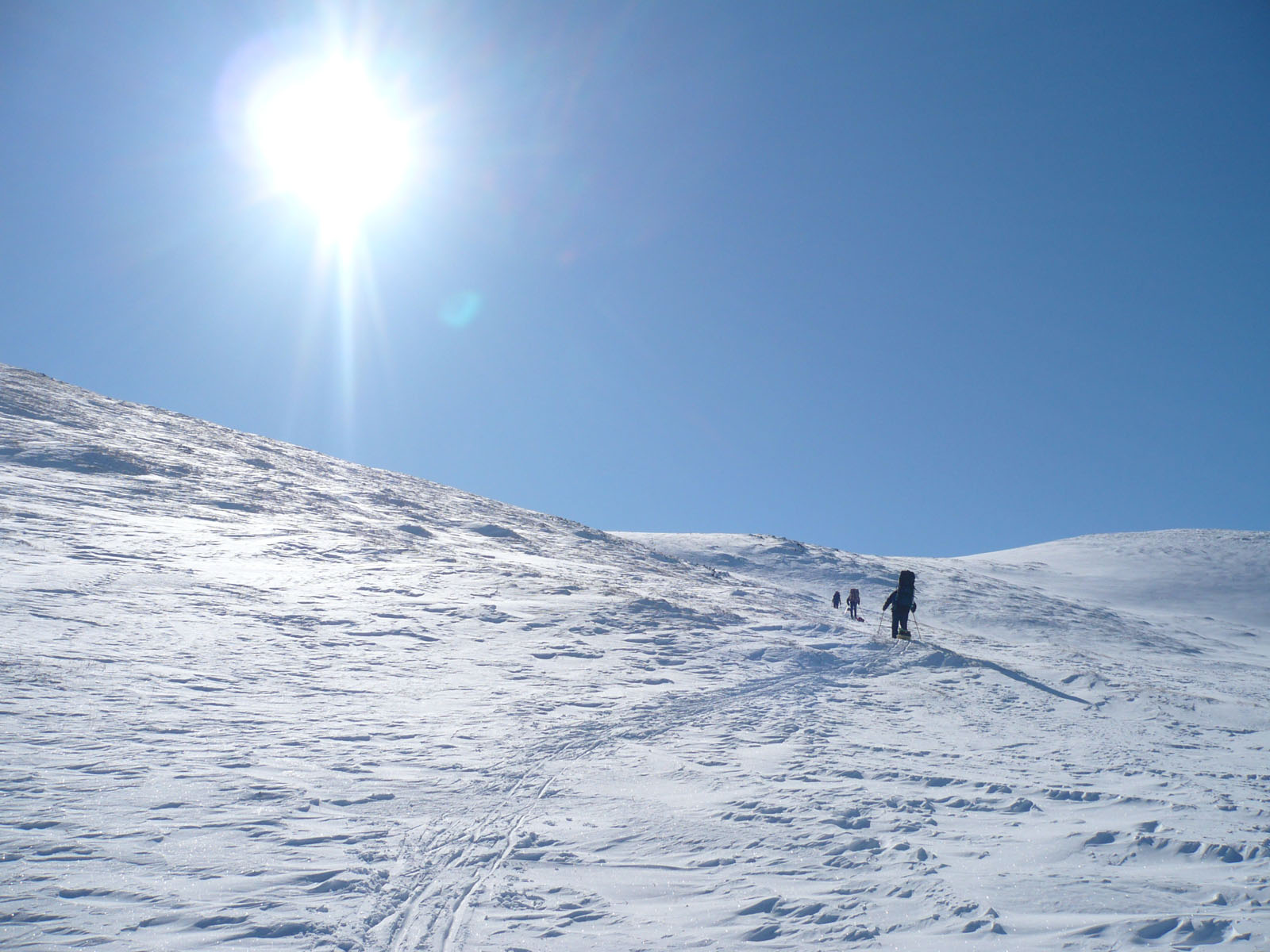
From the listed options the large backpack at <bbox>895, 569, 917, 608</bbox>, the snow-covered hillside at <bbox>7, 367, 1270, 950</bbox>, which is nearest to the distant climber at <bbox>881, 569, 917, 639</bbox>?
the large backpack at <bbox>895, 569, 917, 608</bbox>

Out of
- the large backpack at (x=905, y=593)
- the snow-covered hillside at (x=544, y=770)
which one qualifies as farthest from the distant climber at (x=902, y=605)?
the snow-covered hillside at (x=544, y=770)

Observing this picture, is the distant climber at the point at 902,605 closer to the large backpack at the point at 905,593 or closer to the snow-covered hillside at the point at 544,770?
the large backpack at the point at 905,593

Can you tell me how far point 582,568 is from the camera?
25281mm

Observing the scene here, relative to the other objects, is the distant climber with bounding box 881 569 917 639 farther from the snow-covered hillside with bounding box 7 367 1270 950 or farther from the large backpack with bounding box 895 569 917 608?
the snow-covered hillside with bounding box 7 367 1270 950

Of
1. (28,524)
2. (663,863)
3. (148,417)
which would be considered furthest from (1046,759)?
(148,417)

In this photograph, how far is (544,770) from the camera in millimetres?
8195

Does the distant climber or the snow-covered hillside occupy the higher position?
the distant climber

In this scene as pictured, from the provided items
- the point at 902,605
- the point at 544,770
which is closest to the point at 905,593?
the point at 902,605

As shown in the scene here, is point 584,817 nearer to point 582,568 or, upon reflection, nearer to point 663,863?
point 663,863

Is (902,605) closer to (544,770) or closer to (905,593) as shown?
(905,593)

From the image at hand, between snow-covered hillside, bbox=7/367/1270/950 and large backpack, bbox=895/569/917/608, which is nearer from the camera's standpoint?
snow-covered hillside, bbox=7/367/1270/950

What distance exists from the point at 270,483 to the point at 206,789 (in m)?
24.2

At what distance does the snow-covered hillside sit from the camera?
204 inches

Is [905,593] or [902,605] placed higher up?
[905,593]
